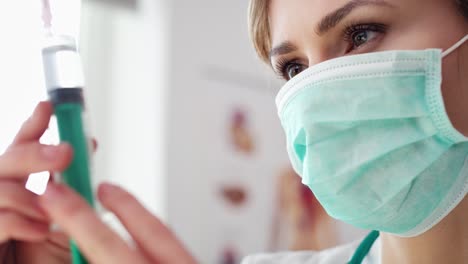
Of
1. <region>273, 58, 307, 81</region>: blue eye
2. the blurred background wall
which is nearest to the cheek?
<region>273, 58, 307, 81</region>: blue eye

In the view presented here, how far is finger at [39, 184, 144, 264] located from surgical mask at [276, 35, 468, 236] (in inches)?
16.6

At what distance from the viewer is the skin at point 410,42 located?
0.81 meters

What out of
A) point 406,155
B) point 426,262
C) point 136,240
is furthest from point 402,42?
point 136,240

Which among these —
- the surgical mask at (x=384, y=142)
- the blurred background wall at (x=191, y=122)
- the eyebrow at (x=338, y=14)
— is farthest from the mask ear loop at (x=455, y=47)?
the blurred background wall at (x=191, y=122)

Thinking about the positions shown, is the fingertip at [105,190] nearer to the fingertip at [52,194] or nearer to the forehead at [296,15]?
the fingertip at [52,194]

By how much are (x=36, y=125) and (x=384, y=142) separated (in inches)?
18.9

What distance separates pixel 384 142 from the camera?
2.64 feet

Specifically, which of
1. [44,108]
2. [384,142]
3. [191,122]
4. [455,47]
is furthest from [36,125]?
[191,122]

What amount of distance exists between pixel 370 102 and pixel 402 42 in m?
→ 0.10

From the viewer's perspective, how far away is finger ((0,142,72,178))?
0.47m

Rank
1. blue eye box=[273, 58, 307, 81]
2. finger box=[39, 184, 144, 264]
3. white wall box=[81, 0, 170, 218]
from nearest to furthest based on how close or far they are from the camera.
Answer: finger box=[39, 184, 144, 264] < blue eye box=[273, 58, 307, 81] < white wall box=[81, 0, 170, 218]

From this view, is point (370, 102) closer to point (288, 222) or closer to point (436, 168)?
point (436, 168)

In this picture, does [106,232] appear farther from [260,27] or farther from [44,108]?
[260,27]

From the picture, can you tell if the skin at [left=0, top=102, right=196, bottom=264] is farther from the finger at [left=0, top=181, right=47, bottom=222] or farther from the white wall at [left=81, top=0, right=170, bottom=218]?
the white wall at [left=81, top=0, right=170, bottom=218]
